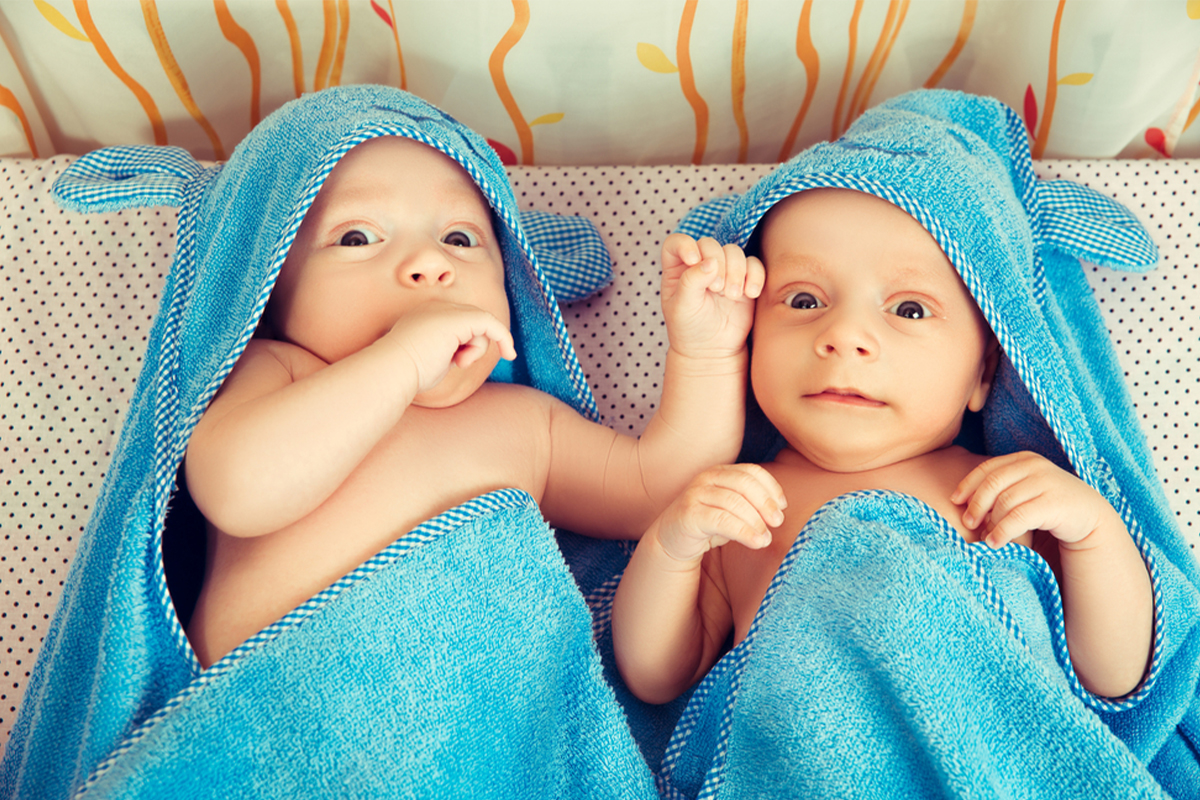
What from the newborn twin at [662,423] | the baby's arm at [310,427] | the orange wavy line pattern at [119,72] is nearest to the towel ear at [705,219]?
the newborn twin at [662,423]

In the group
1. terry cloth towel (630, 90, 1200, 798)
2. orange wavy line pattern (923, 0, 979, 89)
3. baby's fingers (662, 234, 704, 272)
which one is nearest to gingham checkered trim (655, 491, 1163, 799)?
terry cloth towel (630, 90, 1200, 798)

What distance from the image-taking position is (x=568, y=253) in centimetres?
126

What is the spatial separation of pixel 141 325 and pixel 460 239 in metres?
0.56

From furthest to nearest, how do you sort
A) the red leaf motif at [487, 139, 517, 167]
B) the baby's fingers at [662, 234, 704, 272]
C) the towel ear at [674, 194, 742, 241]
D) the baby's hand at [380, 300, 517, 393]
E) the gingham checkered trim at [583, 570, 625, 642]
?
the red leaf motif at [487, 139, 517, 167], the towel ear at [674, 194, 742, 241], the gingham checkered trim at [583, 570, 625, 642], the baby's fingers at [662, 234, 704, 272], the baby's hand at [380, 300, 517, 393]

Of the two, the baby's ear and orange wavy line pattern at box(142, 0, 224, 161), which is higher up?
orange wavy line pattern at box(142, 0, 224, 161)

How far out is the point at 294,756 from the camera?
2.51 feet

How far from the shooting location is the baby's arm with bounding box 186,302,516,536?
2.71 ft

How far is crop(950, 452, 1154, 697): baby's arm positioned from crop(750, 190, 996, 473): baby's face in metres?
0.11

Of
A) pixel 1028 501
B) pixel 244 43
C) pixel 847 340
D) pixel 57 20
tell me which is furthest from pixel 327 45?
Answer: pixel 1028 501

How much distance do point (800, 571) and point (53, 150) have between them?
1.43 m

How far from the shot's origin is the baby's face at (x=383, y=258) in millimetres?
958

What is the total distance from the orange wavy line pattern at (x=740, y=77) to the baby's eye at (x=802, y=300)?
0.53 metres

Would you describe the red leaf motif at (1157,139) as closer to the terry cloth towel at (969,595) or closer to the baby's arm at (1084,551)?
the terry cloth towel at (969,595)

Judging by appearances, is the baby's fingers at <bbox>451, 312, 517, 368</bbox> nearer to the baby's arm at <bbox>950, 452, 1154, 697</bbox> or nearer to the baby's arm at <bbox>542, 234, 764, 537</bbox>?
the baby's arm at <bbox>542, 234, 764, 537</bbox>
